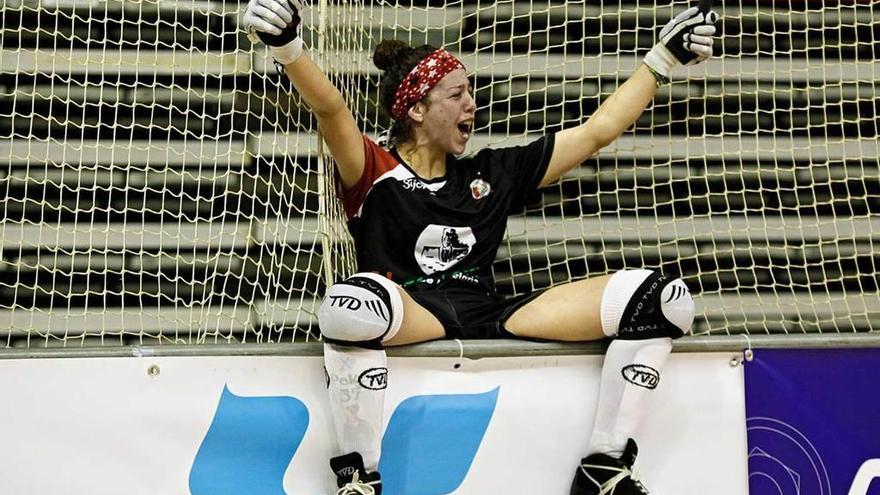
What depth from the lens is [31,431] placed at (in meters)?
2.16

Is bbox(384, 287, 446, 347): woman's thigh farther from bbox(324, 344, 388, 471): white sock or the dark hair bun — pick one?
A: the dark hair bun

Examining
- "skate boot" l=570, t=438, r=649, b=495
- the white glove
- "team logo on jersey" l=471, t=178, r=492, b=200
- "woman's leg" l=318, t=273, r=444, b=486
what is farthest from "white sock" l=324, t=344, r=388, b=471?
the white glove

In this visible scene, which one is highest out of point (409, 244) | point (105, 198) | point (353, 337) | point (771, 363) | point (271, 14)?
point (105, 198)

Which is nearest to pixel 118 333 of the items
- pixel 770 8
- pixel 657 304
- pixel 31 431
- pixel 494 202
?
pixel 31 431

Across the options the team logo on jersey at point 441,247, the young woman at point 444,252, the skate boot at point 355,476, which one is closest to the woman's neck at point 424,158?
the young woman at point 444,252

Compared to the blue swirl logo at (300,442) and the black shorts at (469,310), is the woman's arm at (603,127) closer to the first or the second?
the black shorts at (469,310)

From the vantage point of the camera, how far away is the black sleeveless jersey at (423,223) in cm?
248

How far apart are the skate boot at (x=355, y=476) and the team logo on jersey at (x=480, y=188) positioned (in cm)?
74

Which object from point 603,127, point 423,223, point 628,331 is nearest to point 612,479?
point 628,331

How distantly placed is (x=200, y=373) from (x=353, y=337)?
0.35 meters

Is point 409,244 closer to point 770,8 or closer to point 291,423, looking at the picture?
point 291,423

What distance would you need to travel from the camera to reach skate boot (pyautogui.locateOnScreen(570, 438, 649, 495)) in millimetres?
2230

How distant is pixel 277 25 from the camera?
2.18 m

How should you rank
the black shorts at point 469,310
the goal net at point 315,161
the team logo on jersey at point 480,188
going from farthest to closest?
the goal net at point 315,161 → the team logo on jersey at point 480,188 → the black shorts at point 469,310
